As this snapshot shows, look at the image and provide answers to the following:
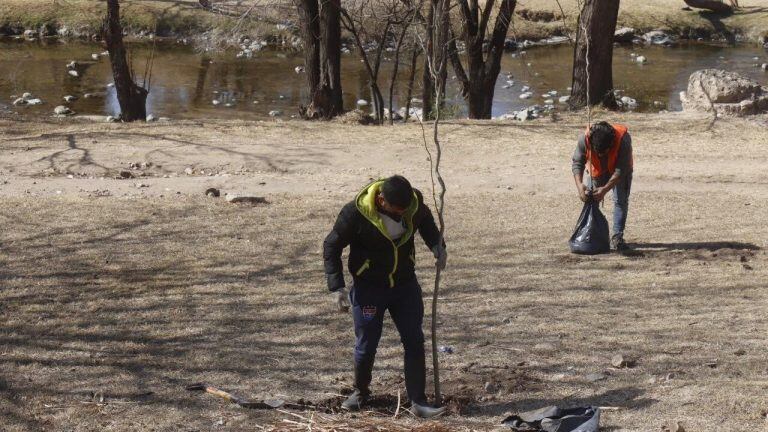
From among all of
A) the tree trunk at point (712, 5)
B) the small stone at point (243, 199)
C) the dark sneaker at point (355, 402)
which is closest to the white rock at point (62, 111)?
the small stone at point (243, 199)

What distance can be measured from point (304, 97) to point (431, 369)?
1976 cm

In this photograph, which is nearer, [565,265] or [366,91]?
[565,265]

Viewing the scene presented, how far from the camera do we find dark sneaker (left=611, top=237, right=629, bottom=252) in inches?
377

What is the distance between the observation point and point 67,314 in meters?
7.77

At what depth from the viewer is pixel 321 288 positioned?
8.49 meters

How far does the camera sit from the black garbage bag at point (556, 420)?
5574 millimetres

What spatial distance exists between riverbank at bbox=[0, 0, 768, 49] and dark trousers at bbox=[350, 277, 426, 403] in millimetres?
28193

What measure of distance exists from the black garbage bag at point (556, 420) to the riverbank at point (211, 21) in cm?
2830

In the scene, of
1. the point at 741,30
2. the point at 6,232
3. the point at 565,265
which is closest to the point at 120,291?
the point at 6,232

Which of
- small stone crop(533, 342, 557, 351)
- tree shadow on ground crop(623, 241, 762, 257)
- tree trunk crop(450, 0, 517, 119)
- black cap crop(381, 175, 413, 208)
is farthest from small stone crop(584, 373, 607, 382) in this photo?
tree trunk crop(450, 0, 517, 119)

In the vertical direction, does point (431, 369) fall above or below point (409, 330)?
below

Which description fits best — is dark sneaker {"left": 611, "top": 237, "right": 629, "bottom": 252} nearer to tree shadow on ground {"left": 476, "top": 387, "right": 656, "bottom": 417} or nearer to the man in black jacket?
tree shadow on ground {"left": 476, "top": 387, "right": 656, "bottom": 417}

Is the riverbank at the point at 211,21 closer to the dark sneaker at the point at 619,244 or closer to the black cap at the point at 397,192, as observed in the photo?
the dark sneaker at the point at 619,244

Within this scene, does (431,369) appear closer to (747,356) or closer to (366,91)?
(747,356)
